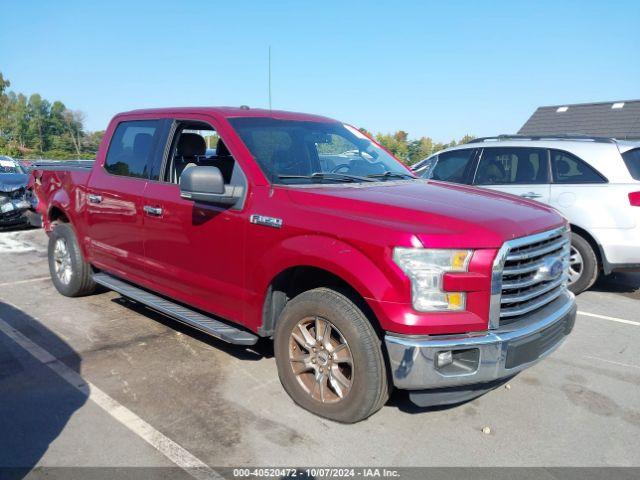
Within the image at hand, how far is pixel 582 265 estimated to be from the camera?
20.3ft

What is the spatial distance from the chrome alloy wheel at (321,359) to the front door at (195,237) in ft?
1.96

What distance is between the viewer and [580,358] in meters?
4.48

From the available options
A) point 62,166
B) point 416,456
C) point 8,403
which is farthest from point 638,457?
point 62,166

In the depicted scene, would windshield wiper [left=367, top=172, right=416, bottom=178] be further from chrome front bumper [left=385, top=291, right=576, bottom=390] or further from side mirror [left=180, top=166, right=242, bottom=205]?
chrome front bumper [left=385, top=291, right=576, bottom=390]

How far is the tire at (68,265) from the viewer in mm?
5699

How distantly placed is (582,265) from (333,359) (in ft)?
13.9

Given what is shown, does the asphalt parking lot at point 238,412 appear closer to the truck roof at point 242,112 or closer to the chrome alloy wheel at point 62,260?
the chrome alloy wheel at point 62,260

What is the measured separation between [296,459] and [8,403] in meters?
2.03

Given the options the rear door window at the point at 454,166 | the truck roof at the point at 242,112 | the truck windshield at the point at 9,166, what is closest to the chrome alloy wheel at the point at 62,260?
the truck roof at the point at 242,112

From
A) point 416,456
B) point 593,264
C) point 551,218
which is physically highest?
point 551,218

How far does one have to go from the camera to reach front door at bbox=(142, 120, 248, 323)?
378 centimetres

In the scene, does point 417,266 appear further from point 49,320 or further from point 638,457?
point 49,320

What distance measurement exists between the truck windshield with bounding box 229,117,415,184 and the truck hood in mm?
314

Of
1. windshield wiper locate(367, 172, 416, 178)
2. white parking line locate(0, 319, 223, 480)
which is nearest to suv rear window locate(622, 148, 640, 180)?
windshield wiper locate(367, 172, 416, 178)
